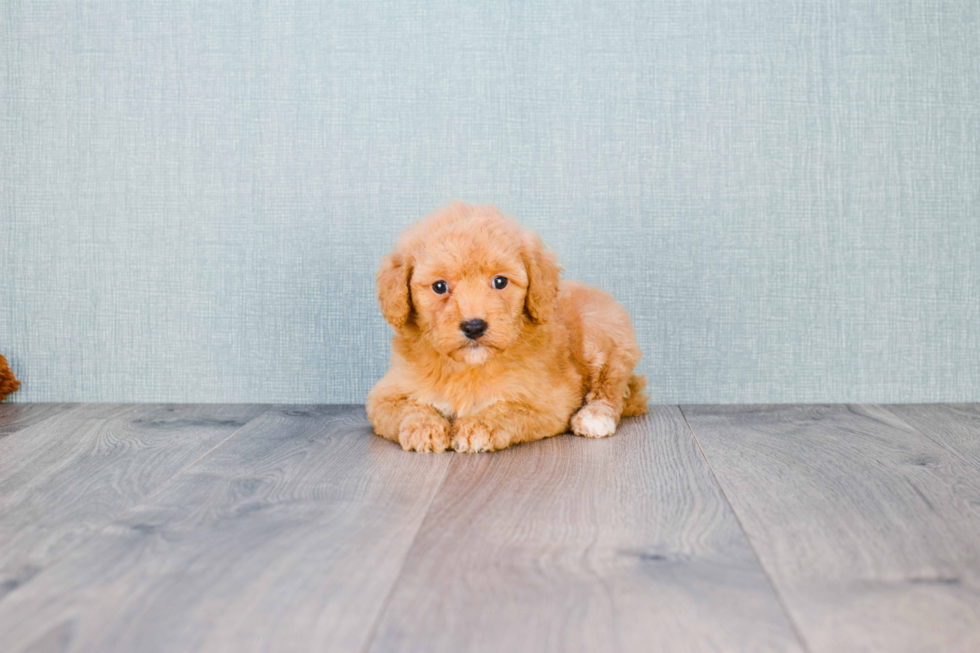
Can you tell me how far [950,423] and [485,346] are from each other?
1.48 meters

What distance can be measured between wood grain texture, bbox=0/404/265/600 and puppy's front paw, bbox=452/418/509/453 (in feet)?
2.19

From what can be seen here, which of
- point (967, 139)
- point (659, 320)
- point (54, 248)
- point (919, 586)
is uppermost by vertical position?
point (967, 139)

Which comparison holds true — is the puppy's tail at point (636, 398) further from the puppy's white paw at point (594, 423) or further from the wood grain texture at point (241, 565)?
the wood grain texture at point (241, 565)

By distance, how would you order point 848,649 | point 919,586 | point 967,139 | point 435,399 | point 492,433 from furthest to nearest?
point 967,139 < point 435,399 < point 492,433 < point 919,586 < point 848,649

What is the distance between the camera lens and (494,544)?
133 cm

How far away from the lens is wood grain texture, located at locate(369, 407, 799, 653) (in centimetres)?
101

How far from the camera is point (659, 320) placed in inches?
108

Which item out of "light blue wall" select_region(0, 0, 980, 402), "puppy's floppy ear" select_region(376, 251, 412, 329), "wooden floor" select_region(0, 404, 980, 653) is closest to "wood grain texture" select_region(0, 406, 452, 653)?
"wooden floor" select_region(0, 404, 980, 653)

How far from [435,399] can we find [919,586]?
1284 millimetres

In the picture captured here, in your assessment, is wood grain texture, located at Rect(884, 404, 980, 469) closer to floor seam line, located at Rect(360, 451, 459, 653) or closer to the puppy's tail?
the puppy's tail

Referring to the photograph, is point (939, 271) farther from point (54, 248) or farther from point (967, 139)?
point (54, 248)

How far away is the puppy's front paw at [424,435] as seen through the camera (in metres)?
2.00

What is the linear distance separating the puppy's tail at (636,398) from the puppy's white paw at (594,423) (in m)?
0.27

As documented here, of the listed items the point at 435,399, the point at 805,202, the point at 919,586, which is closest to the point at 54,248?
the point at 435,399
